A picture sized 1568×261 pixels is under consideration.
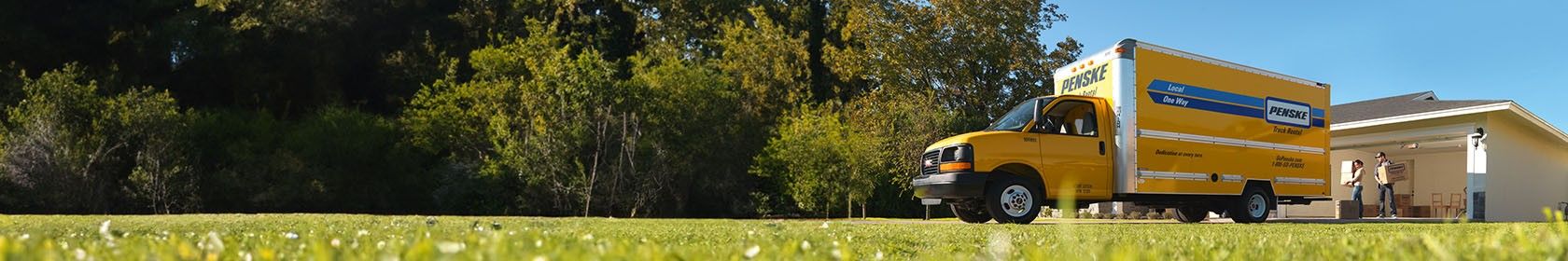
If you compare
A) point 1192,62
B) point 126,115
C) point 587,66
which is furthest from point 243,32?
point 1192,62

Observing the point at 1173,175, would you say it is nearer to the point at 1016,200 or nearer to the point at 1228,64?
the point at 1228,64

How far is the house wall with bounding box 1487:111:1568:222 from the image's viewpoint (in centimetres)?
2012

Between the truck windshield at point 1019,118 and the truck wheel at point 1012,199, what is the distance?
68cm

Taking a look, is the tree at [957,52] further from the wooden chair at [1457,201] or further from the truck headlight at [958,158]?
the truck headlight at [958,158]

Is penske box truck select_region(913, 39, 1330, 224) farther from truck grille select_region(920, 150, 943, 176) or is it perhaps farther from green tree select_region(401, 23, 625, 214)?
green tree select_region(401, 23, 625, 214)

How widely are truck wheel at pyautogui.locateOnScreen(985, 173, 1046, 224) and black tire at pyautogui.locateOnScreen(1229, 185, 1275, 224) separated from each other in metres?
3.80

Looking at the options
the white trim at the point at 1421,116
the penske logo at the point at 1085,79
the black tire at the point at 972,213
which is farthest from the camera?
the white trim at the point at 1421,116

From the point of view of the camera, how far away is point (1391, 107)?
2333cm

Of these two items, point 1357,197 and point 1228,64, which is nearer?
point 1228,64

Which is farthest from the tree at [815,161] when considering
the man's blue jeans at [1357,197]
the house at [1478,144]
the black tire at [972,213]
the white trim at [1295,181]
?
the white trim at [1295,181]

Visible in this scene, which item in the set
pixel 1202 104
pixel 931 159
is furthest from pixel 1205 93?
pixel 931 159

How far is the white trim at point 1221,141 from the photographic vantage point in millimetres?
13820

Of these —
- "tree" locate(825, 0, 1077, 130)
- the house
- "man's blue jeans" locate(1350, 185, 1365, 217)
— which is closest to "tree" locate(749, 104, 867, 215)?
"tree" locate(825, 0, 1077, 130)

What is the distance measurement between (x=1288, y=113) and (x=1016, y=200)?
5237mm
